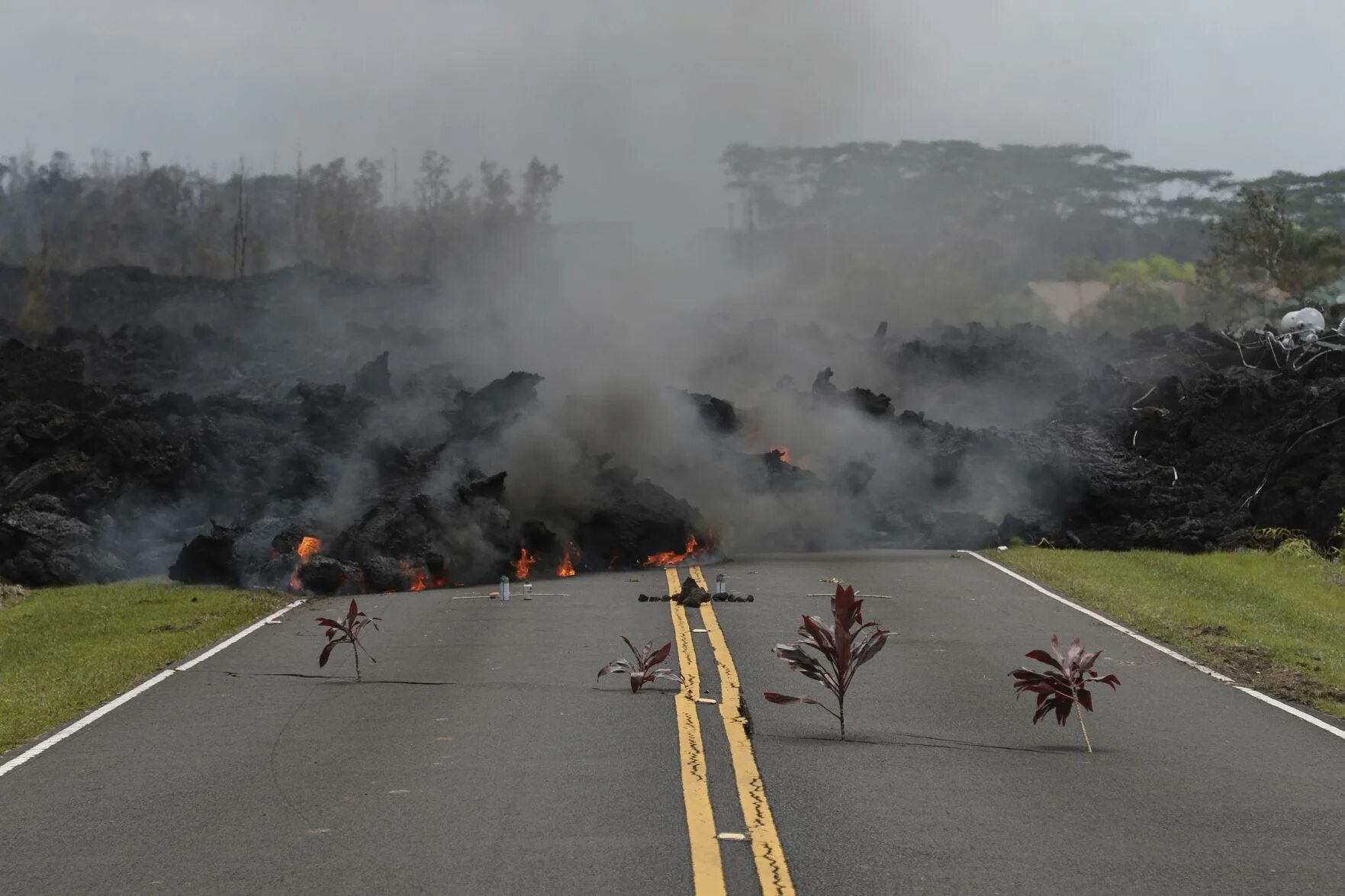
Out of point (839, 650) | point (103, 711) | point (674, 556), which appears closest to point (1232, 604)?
point (674, 556)

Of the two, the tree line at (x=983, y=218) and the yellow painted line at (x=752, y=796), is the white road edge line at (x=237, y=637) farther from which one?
the tree line at (x=983, y=218)

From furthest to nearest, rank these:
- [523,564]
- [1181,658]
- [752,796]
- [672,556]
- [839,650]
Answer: [672,556], [523,564], [1181,658], [839,650], [752,796]

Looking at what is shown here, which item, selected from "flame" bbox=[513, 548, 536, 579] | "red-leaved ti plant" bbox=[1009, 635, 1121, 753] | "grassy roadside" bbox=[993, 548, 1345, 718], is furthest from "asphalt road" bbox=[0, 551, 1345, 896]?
"flame" bbox=[513, 548, 536, 579]

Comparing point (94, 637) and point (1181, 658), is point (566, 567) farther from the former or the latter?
point (1181, 658)

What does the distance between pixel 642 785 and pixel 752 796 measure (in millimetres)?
675

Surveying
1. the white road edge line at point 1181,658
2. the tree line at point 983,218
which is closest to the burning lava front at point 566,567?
the white road edge line at point 1181,658

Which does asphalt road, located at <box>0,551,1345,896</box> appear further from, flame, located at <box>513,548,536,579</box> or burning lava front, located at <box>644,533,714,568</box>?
burning lava front, located at <box>644,533,714,568</box>

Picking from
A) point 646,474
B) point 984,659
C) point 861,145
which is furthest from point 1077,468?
point 861,145

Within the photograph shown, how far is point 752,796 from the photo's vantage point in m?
7.91

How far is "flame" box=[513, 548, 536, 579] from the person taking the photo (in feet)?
71.5

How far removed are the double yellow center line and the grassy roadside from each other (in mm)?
4607

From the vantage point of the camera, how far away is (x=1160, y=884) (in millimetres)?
6414

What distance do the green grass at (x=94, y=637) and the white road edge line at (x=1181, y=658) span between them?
30.4 ft

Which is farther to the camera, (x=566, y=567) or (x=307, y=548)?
(x=566, y=567)
